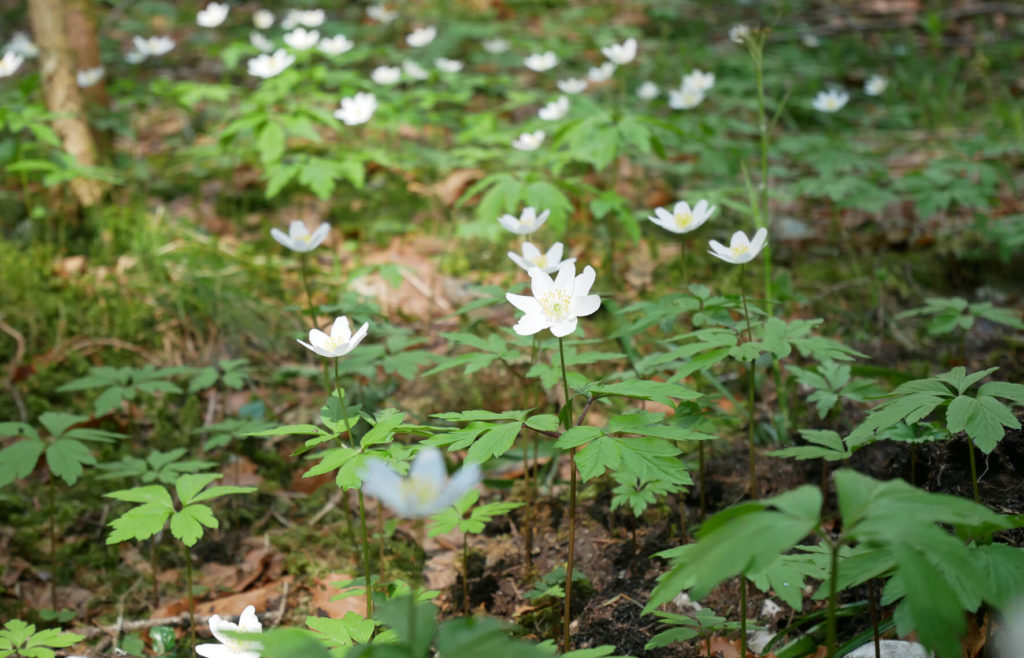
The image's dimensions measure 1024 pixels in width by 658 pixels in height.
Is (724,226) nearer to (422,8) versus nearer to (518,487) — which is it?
(518,487)

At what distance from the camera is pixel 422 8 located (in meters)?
6.93

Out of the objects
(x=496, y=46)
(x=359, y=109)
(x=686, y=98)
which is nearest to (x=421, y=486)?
(x=359, y=109)

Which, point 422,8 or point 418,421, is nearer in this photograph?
point 418,421

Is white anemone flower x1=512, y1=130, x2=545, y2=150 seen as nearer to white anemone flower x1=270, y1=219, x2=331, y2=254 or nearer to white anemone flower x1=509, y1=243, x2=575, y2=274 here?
white anemone flower x1=509, y1=243, x2=575, y2=274

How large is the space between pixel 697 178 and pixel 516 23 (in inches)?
112

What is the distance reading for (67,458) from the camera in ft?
6.08

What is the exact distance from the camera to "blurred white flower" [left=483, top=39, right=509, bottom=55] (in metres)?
5.60

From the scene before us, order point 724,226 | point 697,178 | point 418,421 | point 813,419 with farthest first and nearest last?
point 697,178
point 724,226
point 418,421
point 813,419

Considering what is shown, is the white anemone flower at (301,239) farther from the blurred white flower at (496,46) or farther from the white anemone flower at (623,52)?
the blurred white flower at (496,46)

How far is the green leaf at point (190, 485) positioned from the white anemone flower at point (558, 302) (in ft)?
2.43

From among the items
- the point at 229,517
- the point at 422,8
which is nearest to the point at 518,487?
the point at 229,517

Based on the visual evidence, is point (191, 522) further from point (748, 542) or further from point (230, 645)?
point (748, 542)

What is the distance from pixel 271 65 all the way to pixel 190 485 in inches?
115

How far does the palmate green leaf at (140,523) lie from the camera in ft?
4.99
